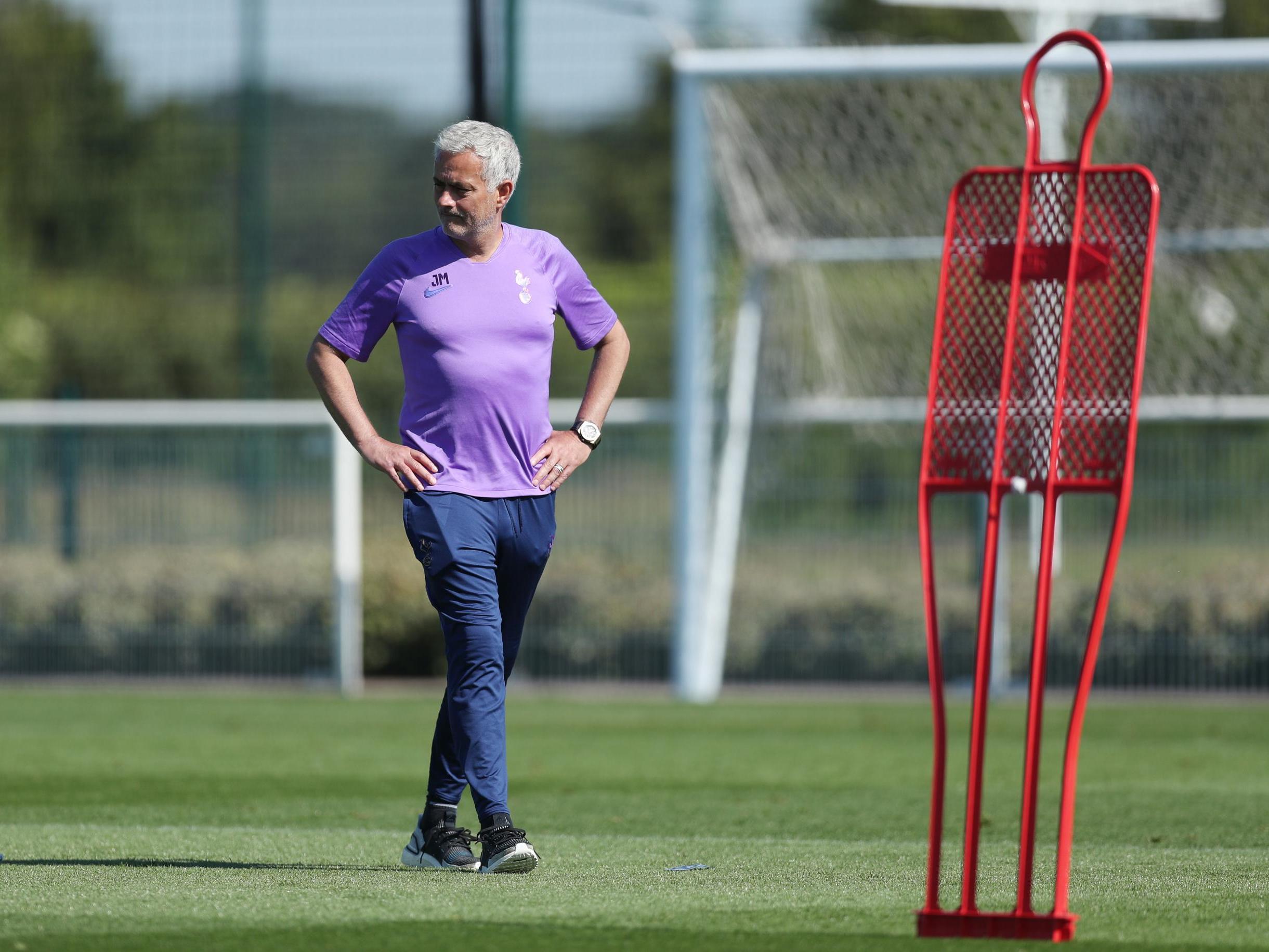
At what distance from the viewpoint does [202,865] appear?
228 inches

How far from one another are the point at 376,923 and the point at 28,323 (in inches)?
917

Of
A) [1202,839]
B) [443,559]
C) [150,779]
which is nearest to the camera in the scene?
[443,559]

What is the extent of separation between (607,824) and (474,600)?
1.96 metres

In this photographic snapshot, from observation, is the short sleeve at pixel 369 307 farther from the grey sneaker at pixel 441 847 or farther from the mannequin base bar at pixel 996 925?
the mannequin base bar at pixel 996 925

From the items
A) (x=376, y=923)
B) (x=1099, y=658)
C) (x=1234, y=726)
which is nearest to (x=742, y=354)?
(x=1099, y=658)

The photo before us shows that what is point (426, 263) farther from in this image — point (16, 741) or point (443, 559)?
point (16, 741)

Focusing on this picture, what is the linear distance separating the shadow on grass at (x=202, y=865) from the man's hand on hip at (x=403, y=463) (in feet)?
3.58

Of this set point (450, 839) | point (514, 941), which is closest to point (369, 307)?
point (450, 839)

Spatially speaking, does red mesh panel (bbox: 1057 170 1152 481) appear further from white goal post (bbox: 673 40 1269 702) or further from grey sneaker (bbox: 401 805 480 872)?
white goal post (bbox: 673 40 1269 702)

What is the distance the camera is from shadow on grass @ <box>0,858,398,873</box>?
570cm

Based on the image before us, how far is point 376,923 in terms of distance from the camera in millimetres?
4625

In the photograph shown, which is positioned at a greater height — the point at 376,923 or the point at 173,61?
the point at 173,61

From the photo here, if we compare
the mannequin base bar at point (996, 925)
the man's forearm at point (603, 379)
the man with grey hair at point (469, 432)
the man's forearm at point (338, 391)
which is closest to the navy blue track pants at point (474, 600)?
the man with grey hair at point (469, 432)

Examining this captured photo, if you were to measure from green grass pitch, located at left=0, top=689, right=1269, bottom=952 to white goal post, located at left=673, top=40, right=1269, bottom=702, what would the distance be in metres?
1.30
